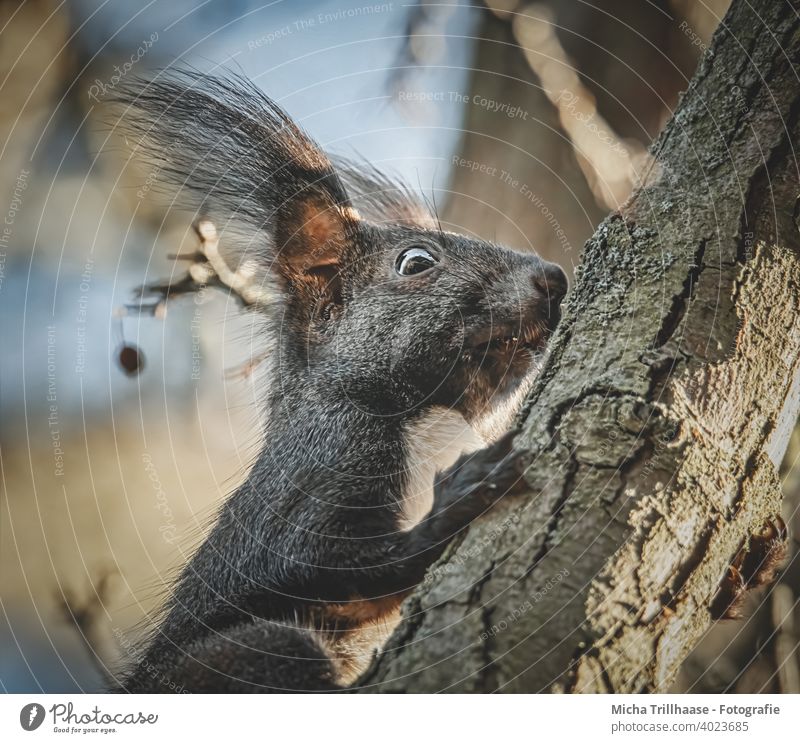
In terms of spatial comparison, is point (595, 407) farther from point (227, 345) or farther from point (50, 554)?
point (50, 554)

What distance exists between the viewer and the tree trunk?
859 millimetres

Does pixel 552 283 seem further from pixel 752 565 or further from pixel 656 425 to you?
pixel 752 565

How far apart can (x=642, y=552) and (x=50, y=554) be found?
1.31 meters

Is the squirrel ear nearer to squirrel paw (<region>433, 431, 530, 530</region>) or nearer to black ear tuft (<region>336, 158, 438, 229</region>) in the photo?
black ear tuft (<region>336, 158, 438, 229</region>)

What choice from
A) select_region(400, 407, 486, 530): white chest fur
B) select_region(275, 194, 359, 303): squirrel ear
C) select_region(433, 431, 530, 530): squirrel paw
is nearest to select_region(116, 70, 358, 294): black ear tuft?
select_region(275, 194, 359, 303): squirrel ear

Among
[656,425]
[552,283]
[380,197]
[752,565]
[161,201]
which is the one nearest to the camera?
[656,425]

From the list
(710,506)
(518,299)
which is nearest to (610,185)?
(518,299)

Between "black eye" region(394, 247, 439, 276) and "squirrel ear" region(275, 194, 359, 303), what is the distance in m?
0.14

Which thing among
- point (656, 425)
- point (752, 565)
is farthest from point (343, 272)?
point (752, 565)

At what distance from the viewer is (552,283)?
133 centimetres

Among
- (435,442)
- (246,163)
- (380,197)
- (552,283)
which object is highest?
(246,163)

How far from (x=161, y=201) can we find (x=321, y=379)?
570mm

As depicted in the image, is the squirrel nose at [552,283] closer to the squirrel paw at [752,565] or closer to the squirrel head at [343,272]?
the squirrel head at [343,272]
